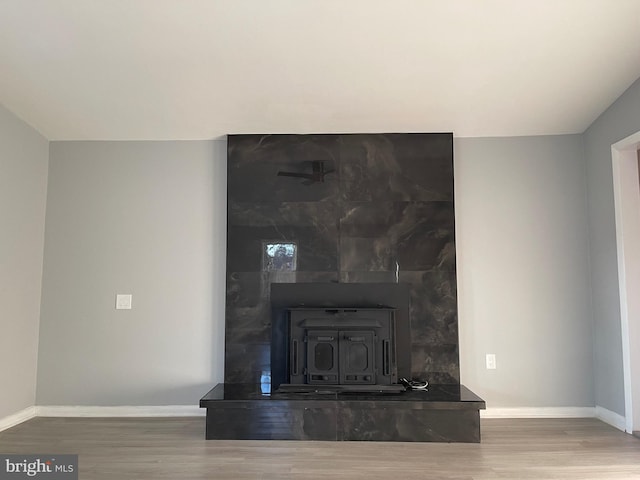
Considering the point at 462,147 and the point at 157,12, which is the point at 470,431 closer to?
the point at 462,147

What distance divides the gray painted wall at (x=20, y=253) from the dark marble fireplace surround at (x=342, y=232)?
1.53m

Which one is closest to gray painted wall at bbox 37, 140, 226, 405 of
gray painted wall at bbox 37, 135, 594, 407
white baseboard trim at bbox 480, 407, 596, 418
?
gray painted wall at bbox 37, 135, 594, 407

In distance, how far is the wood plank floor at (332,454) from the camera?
102 inches

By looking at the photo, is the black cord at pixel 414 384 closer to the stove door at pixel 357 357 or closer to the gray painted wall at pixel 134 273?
the stove door at pixel 357 357

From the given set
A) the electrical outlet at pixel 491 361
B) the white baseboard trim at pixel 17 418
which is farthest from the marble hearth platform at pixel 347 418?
the white baseboard trim at pixel 17 418

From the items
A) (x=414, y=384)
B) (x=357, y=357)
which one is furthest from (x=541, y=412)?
(x=357, y=357)

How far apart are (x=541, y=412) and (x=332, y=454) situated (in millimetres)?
1852

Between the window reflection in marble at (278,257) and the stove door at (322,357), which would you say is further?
the window reflection in marble at (278,257)

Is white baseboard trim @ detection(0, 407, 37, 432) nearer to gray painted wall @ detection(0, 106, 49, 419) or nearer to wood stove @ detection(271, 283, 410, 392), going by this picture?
gray painted wall @ detection(0, 106, 49, 419)

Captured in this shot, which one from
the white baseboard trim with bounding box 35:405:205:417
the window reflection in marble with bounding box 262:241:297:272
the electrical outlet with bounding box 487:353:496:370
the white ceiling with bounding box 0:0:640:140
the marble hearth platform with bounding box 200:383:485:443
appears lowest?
the white baseboard trim with bounding box 35:405:205:417

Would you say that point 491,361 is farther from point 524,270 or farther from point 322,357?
point 322,357

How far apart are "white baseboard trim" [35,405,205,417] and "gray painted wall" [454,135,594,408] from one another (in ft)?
7.31

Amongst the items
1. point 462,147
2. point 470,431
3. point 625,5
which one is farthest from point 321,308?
point 625,5

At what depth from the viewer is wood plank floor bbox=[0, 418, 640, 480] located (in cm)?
258
